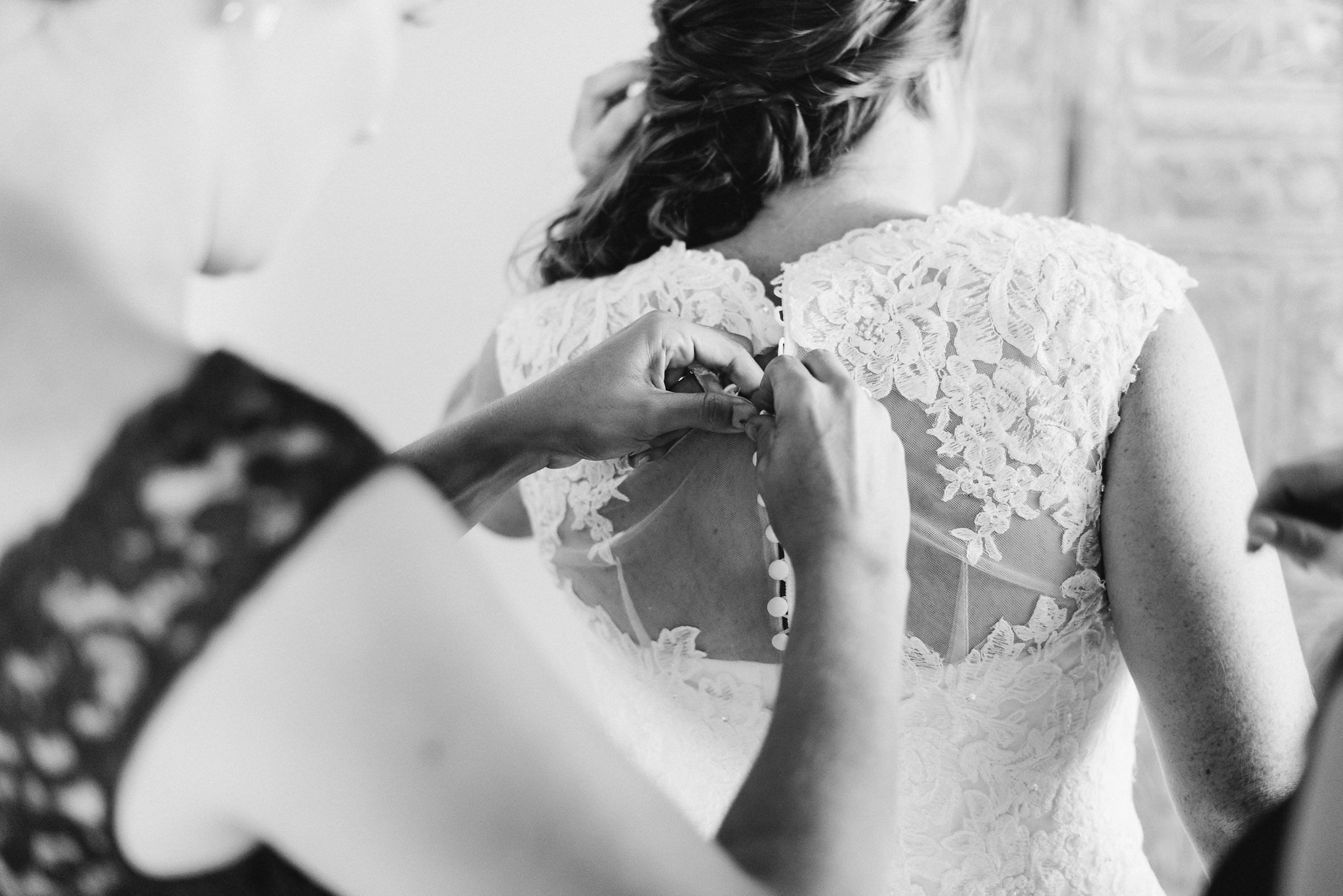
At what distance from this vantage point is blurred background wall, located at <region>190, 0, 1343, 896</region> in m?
2.00

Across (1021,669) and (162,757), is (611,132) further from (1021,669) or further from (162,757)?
(162,757)

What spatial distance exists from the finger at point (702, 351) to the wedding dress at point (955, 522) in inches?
1.6

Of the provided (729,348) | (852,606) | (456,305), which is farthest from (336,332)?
(852,606)

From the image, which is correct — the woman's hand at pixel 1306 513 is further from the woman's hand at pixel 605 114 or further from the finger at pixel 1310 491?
Result: the woman's hand at pixel 605 114

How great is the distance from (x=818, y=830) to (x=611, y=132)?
0.92m

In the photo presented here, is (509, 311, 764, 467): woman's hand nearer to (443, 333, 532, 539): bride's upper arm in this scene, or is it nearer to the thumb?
the thumb

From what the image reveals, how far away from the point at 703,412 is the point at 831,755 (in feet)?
1.40

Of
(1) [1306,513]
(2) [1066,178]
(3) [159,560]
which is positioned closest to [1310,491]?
(1) [1306,513]

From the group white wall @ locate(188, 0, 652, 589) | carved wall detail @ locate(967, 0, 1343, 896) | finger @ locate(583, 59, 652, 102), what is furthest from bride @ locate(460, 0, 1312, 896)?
carved wall detail @ locate(967, 0, 1343, 896)

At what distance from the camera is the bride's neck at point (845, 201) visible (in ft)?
3.26

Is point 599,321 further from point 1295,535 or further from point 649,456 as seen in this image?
point 1295,535

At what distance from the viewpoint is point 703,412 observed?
900 millimetres

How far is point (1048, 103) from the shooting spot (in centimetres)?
225

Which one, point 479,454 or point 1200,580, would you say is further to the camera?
point 479,454
